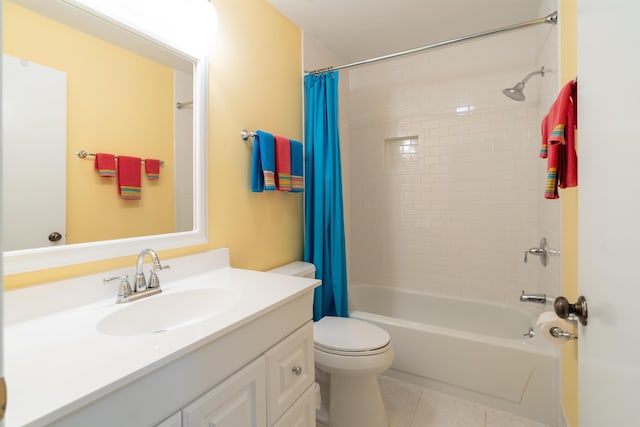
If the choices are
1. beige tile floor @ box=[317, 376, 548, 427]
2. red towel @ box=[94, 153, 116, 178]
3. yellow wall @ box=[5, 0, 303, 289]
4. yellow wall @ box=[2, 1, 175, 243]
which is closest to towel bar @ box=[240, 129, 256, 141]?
yellow wall @ box=[5, 0, 303, 289]

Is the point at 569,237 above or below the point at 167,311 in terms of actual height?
above

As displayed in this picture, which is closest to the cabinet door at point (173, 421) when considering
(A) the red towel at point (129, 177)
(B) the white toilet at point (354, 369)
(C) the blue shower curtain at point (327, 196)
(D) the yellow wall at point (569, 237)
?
(A) the red towel at point (129, 177)

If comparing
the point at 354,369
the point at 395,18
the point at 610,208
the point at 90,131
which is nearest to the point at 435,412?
the point at 354,369

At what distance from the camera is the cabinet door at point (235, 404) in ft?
2.48

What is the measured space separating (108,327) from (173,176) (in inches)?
25.6

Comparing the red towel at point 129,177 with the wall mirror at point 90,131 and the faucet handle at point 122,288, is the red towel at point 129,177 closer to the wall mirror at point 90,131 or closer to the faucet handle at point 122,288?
the wall mirror at point 90,131

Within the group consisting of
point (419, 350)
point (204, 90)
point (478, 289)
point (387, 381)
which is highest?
point (204, 90)

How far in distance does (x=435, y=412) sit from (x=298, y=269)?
1105 millimetres

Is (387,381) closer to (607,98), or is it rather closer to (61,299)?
(61,299)

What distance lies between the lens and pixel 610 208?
22.1 inches

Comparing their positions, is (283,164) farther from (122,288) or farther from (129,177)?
(122,288)

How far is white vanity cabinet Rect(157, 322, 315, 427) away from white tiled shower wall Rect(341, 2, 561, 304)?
165cm

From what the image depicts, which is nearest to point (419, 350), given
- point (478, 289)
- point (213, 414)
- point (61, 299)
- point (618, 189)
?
point (478, 289)

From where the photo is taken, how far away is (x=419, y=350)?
193 centimetres
